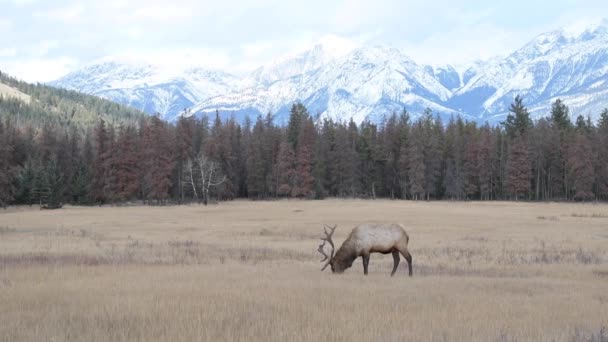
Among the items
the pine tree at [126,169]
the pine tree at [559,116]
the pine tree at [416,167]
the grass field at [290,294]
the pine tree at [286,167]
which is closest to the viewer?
the grass field at [290,294]

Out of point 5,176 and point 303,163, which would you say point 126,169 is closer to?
point 5,176

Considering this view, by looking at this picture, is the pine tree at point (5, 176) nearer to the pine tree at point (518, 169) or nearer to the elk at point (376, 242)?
the pine tree at point (518, 169)

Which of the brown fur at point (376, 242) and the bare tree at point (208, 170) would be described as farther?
the bare tree at point (208, 170)

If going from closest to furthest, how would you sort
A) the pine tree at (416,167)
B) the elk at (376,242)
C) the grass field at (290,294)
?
1. the grass field at (290,294)
2. the elk at (376,242)
3. the pine tree at (416,167)

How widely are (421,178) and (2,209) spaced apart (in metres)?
60.4

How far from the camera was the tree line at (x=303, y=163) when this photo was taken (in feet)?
294

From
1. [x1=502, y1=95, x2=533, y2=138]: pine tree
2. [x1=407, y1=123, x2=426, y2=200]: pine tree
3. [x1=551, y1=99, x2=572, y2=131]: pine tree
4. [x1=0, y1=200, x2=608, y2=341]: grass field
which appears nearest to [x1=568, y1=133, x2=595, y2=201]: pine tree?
[x1=502, y1=95, x2=533, y2=138]: pine tree

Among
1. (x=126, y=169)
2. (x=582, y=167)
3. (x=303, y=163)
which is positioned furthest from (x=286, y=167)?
(x=582, y=167)

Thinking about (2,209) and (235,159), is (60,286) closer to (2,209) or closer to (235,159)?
(2,209)

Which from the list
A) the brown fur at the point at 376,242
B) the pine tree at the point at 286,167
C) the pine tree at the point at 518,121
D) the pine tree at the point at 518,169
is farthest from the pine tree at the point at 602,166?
the brown fur at the point at 376,242

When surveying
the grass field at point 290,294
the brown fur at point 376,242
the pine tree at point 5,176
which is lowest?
the grass field at point 290,294

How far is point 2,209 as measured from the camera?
83312 millimetres

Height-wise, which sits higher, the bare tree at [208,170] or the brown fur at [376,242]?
the bare tree at [208,170]

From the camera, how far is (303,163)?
97750mm
